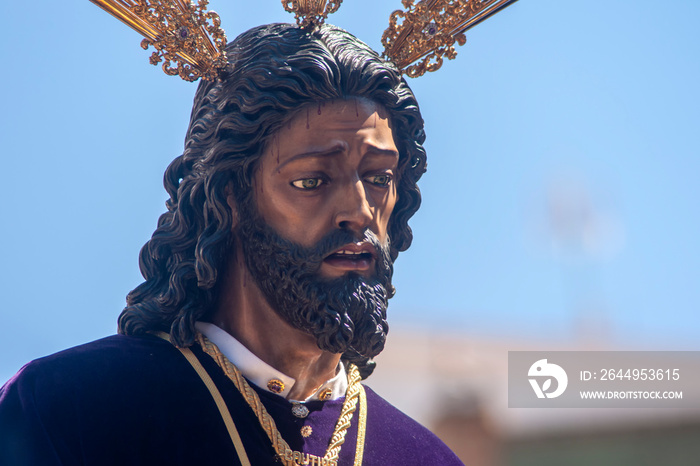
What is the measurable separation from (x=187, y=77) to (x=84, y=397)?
3.84 ft

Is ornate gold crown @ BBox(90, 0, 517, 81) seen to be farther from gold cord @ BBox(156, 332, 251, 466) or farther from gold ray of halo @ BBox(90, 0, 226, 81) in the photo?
gold cord @ BBox(156, 332, 251, 466)

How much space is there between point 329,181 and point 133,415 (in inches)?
39.2

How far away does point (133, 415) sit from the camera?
11.4 feet

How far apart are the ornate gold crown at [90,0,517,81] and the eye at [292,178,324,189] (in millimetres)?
526

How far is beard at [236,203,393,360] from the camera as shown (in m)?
3.62

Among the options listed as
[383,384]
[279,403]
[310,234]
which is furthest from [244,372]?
[383,384]

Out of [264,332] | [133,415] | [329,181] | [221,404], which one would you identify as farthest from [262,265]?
[133,415]

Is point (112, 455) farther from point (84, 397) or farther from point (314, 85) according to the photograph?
point (314, 85)

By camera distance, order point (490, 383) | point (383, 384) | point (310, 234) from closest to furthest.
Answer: point (310, 234) → point (490, 383) → point (383, 384)

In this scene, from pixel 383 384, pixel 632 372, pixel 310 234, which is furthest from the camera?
pixel 383 384

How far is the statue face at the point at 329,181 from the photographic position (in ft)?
11.9

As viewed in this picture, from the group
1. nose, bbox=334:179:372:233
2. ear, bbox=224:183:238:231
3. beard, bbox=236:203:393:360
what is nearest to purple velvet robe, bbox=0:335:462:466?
beard, bbox=236:203:393:360

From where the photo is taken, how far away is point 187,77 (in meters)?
3.85

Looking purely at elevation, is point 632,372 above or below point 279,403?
above
